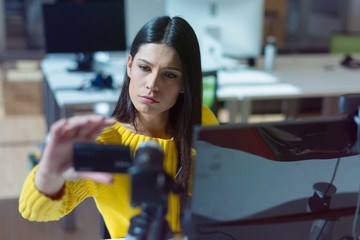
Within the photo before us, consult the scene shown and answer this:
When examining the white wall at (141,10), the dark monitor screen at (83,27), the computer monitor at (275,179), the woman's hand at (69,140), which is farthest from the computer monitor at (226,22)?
the woman's hand at (69,140)

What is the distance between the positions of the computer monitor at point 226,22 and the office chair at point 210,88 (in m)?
0.83

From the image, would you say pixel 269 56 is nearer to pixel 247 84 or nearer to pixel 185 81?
pixel 247 84

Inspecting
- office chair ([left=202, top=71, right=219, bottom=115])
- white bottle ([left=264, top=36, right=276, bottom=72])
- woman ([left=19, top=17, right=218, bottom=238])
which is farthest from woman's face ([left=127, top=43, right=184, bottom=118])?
white bottle ([left=264, top=36, right=276, bottom=72])

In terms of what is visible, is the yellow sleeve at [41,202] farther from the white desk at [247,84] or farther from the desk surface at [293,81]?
the desk surface at [293,81]

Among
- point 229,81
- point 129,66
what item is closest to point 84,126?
point 129,66

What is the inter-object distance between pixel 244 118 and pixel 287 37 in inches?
140

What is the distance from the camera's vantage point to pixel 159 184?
0.73m

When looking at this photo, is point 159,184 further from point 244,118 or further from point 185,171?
point 244,118

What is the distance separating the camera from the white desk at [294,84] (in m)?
3.18

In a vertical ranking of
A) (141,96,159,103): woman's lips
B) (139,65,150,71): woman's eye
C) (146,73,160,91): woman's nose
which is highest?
(139,65,150,71): woman's eye

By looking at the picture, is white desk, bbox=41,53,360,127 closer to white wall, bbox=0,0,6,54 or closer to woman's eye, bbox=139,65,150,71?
woman's eye, bbox=139,65,150,71

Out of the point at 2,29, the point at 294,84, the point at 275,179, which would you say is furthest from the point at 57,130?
the point at 2,29

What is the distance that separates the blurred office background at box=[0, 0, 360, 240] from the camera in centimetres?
302

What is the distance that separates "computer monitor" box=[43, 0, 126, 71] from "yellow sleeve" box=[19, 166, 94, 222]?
240cm
